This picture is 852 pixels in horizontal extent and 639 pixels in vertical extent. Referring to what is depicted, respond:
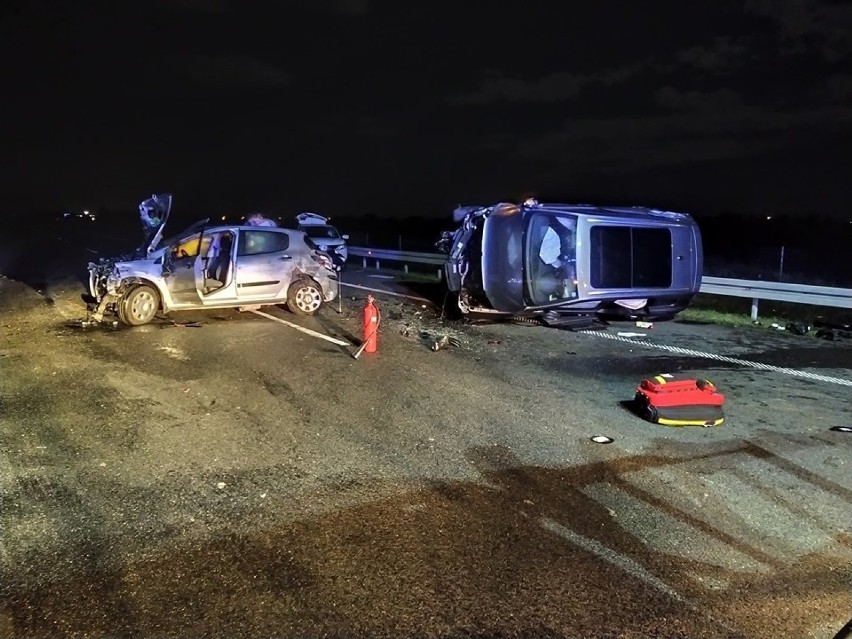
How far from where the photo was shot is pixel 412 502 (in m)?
4.46

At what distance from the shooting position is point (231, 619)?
3170 millimetres

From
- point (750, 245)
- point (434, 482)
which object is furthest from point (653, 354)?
point (750, 245)

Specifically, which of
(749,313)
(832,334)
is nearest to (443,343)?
(832,334)

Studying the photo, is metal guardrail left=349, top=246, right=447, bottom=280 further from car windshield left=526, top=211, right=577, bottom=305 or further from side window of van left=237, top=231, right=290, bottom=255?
car windshield left=526, top=211, right=577, bottom=305

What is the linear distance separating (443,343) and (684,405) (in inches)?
162

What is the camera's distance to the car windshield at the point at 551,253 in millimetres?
10398

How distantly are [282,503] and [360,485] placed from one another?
0.58 metres

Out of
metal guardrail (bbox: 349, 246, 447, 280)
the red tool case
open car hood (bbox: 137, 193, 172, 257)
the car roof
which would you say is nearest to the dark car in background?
the car roof

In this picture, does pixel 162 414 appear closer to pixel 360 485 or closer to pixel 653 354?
pixel 360 485

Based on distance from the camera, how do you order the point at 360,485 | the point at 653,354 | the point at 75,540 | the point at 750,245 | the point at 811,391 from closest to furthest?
the point at 75,540 → the point at 360,485 → the point at 811,391 → the point at 653,354 → the point at 750,245

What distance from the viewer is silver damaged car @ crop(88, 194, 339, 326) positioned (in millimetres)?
11062

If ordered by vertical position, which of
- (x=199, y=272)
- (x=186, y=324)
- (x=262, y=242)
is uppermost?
(x=262, y=242)

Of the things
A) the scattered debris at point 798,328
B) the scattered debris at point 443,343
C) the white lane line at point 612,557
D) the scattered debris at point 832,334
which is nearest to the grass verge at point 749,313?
the scattered debris at point 798,328

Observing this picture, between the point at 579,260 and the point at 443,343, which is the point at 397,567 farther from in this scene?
the point at 579,260
